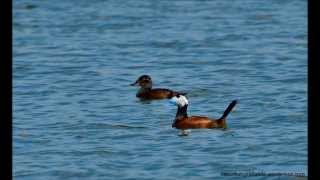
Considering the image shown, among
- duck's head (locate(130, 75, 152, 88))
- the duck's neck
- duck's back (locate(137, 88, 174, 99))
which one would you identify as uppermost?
duck's head (locate(130, 75, 152, 88))

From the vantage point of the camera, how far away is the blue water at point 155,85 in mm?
11633

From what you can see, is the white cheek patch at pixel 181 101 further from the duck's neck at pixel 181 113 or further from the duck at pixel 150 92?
the duck at pixel 150 92

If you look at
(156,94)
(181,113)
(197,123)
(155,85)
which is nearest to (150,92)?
(156,94)

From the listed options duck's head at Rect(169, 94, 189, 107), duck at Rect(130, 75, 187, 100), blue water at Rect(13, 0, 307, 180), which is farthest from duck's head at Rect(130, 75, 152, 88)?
duck's head at Rect(169, 94, 189, 107)

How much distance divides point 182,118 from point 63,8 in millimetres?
20966

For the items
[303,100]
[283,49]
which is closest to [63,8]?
[283,49]

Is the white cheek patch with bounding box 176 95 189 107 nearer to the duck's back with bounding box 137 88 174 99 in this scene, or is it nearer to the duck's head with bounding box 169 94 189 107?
the duck's head with bounding box 169 94 189 107

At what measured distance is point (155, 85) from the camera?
20.0 m

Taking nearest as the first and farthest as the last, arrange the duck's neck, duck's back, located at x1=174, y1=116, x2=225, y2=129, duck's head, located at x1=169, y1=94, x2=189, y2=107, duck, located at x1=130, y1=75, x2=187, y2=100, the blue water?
1. the blue water
2. duck's back, located at x1=174, y1=116, x2=225, y2=129
3. the duck's neck
4. duck's head, located at x1=169, y1=94, x2=189, y2=107
5. duck, located at x1=130, y1=75, x2=187, y2=100

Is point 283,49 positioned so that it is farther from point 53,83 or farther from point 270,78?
point 53,83

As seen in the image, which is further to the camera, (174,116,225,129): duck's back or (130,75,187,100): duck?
(130,75,187,100): duck

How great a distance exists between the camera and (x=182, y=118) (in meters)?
14.7

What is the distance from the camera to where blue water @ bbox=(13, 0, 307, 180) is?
11.6m

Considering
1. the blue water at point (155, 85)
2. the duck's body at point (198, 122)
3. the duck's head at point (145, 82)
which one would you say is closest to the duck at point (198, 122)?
Result: the duck's body at point (198, 122)
